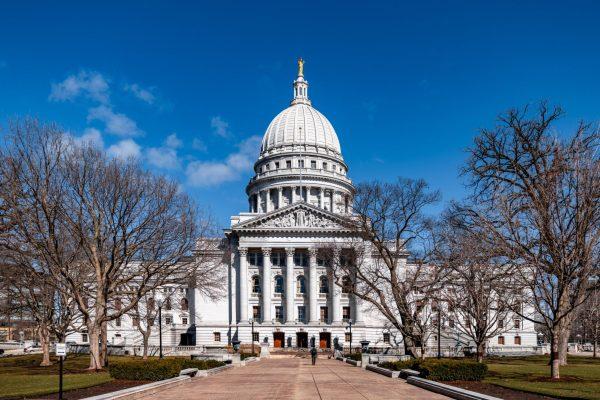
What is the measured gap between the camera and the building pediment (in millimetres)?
81312

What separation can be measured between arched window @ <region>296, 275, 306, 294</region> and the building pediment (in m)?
7.81

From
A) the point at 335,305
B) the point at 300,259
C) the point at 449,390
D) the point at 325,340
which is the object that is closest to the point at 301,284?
the point at 300,259

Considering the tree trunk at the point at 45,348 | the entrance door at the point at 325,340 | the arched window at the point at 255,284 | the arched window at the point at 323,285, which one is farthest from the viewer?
the arched window at the point at 255,284

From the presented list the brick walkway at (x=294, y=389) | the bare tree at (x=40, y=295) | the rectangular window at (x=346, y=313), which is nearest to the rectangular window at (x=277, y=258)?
the rectangular window at (x=346, y=313)

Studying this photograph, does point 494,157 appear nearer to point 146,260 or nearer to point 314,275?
point 146,260

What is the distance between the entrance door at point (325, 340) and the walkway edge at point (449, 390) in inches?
2108

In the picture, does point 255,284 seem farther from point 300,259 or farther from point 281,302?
point 300,259

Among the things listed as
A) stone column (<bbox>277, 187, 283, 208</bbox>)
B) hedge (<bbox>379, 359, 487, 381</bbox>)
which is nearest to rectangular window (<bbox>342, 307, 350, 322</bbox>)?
stone column (<bbox>277, 187, 283, 208</bbox>)

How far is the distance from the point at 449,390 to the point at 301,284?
6388 cm

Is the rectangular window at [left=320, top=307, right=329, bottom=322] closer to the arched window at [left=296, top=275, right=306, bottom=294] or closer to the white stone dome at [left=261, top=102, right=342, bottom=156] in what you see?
the arched window at [left=296, top=275, right=306, bottom=294]

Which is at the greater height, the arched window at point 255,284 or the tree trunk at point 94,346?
the arched window at point 255,284

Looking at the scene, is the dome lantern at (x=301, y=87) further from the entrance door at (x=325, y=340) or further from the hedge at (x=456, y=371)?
the hedge at (x=456, y=371)

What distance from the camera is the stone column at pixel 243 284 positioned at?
80.0m

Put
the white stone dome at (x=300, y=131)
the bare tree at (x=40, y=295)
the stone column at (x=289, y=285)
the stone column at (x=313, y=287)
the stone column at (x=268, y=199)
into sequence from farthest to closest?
the white stone dome at (x=300, y=131), the stone column at (x=268, y=199), the stone column at (x=289, y=285), the stone column at (x=313, y=287), the bare tree at (x=40, y=295)
